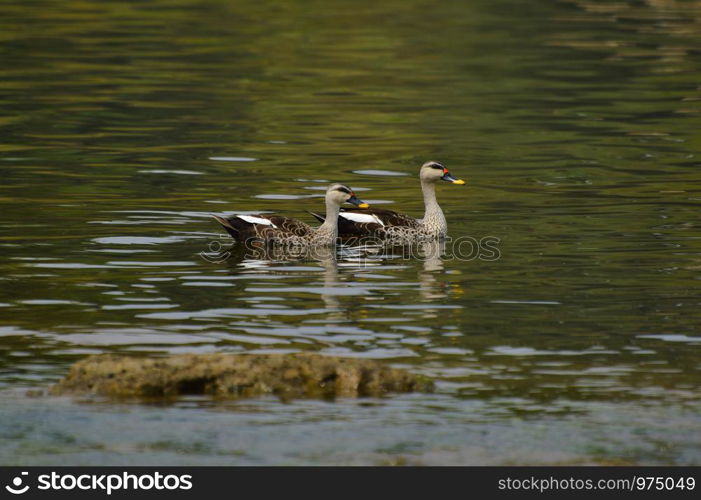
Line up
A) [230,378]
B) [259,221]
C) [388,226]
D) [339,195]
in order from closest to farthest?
1. [230,378]
2. [259,221]
3. [339,195]
4. [388,226]

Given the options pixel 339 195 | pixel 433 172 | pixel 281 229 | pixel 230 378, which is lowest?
pixel 230 378

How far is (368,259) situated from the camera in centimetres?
2022

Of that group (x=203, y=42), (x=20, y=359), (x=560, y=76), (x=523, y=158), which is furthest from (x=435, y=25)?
(x=20, y=359)

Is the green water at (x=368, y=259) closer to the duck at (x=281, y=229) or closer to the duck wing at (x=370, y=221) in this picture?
the duck at (x=281, y=229)

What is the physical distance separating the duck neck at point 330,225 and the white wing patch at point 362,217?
61 cm

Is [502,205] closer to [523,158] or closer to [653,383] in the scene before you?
[523,158]

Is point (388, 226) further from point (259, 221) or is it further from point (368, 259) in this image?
point (259, 221)

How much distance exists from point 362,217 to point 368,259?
1.17m

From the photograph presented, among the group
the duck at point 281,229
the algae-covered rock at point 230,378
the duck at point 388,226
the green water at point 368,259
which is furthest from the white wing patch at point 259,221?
the algae-covered rock at point 230,378

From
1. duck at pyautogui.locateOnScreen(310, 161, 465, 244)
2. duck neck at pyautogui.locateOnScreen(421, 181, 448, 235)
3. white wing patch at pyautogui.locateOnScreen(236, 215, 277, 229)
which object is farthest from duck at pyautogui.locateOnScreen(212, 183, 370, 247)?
duck neck at pyautogui.locateOnScreen(421, 181, 448, 235)

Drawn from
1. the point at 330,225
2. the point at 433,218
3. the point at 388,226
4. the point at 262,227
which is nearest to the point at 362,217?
the point at 388,226

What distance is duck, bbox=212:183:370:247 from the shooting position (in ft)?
66.3

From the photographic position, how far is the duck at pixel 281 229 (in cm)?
2022

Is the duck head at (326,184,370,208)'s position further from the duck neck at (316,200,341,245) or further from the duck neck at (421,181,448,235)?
the duck neck at (421,181,448,235)
